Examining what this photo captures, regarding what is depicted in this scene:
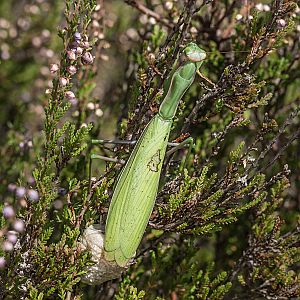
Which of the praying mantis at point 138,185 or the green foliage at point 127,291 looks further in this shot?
the green foliage at point 127,291

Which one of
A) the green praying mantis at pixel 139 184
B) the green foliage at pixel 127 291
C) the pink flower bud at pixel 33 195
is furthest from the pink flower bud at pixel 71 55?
the green foliage at pixel 127 291

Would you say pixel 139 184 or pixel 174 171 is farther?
pixel 174 171

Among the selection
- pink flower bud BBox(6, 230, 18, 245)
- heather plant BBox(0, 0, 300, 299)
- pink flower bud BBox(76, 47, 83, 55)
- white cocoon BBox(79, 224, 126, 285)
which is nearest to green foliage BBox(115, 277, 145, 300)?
heather plant BBox(0, 0, 300, 299)

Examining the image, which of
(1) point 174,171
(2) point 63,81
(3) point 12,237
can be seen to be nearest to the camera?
(2) point 63,81

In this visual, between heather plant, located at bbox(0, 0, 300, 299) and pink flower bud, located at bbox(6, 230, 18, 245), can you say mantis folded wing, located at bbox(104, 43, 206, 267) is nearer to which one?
heather plant, located at bbox(0, 0, 300, 299)

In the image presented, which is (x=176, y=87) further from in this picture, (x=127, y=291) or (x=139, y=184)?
(x=127, y=291)

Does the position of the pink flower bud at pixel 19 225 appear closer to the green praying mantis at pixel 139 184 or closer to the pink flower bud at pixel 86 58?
the green praying mantis at pixel 139 184

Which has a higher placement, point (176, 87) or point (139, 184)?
point (176, 87)

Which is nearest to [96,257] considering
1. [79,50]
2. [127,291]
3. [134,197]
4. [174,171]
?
[134,197]
